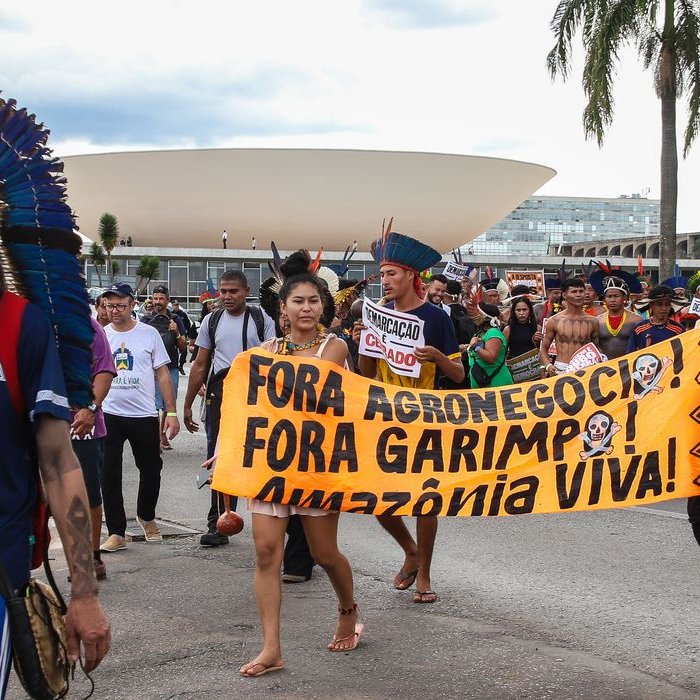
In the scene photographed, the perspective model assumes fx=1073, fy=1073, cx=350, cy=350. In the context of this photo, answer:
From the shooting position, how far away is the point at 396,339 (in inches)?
245

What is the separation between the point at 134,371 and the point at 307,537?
10.2 ft

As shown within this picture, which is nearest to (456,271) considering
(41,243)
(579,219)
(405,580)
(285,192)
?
(405,580)

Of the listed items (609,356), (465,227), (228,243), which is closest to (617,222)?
(465,227)

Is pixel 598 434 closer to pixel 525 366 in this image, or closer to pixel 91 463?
pixel 91 463

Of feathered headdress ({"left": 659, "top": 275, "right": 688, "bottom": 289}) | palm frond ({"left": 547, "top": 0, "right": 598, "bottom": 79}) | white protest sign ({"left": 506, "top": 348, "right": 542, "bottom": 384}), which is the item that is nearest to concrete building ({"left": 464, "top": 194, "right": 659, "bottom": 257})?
palm frond ({"left": 547, "top": 0, "right": 598, "bottom": 79})

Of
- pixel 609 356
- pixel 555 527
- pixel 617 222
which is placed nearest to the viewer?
pixel 555 527

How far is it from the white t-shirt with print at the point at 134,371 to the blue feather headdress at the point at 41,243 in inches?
186

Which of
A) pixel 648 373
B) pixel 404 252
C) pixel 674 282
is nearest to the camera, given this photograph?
pixel 648 373

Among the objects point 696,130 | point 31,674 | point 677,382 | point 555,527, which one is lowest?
point 555,527

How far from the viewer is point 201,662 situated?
494cm

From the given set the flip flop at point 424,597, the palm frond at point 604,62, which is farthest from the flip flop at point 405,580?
the palm frond at point 604,62

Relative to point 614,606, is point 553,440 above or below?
above

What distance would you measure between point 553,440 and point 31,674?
341cm

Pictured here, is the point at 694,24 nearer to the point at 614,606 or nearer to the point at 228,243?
the point at 614,606
